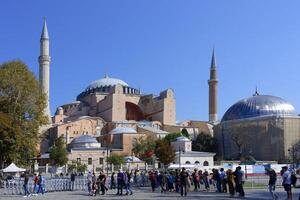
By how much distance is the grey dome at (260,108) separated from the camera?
6500 cm

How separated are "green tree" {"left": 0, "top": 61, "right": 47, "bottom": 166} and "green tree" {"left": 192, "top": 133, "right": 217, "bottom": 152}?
38264 millimetres

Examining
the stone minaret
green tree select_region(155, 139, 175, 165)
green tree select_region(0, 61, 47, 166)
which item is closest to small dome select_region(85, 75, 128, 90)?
the stone minaret

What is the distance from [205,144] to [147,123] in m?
10.9

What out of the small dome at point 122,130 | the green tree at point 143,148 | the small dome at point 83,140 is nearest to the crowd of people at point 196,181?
the green tree at point 143,148

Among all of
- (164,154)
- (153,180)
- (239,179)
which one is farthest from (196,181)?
(164,154)

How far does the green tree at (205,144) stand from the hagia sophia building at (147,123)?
2.62 feet

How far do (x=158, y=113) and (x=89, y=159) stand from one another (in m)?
21.3

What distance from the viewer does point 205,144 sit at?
228ft

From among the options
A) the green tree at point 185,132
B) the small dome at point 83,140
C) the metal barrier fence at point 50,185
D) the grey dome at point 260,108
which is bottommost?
the metal barrier fence at point 50,185

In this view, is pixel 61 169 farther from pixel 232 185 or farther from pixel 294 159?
pixel 232 185

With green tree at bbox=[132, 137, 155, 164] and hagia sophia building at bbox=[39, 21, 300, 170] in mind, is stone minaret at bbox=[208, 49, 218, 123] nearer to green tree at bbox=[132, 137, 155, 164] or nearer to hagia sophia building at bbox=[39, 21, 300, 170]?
hagia sophia building at bbox=[39, 21, 300, 170]

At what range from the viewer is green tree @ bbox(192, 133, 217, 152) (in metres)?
69.2

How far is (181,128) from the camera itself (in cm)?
7594

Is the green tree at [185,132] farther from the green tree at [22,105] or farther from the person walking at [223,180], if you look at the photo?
the person walking at [223,180]
